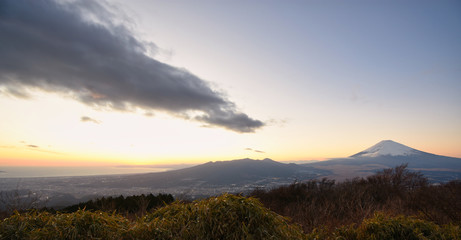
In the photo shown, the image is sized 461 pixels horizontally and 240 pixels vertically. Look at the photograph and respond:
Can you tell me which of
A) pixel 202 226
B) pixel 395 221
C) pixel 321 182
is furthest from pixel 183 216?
pixel 321 182

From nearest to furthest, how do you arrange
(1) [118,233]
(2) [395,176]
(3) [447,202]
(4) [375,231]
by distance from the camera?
(1) [118,233] < (4) [375,231] < (3) [447,202] < (2) [395,176]

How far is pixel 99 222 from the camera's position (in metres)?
4.55

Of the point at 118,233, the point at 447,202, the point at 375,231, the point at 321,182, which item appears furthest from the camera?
the point at 321,182

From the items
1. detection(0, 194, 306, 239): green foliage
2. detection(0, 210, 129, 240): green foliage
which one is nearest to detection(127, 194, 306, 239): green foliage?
detection(0, 194, 306, 239): green foliage

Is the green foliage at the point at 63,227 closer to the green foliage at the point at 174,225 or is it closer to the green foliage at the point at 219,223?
the green foliage at the point at 174,225

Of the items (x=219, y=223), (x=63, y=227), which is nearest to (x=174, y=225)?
(x=219, y=223)

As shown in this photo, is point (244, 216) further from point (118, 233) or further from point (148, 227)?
point (118, 233)

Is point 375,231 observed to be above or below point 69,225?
below

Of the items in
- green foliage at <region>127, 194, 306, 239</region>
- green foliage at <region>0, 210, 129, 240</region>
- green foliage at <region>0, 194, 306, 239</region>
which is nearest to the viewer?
green foliage at <region>0, 210, 129, 240</region>

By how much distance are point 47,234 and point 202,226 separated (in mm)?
2873

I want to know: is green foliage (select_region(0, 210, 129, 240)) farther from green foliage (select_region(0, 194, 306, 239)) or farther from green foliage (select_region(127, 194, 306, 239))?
green foliage (select_region(127, 194, 306, 239))

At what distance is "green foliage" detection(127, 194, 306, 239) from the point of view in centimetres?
442

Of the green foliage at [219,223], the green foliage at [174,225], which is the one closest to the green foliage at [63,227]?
the green foliage at [174,225]

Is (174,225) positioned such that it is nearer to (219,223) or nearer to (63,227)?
(219,223)
